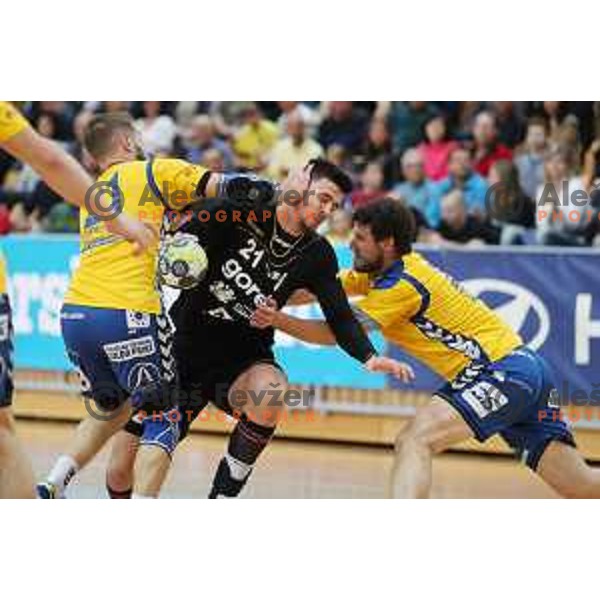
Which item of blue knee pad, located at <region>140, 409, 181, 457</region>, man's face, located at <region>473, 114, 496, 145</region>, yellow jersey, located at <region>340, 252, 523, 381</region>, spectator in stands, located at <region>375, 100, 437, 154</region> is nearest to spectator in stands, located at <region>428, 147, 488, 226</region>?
man's face, located at <region>473, 114, 496, 145</region>

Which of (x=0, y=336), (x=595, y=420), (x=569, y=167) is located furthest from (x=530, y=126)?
(x=0, y=336)

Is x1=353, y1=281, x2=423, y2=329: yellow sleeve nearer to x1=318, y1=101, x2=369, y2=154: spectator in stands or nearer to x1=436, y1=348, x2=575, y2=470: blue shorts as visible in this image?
x1=436, y1=348, x2=575, y2=470: blue shorts

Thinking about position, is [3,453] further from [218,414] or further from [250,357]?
[218,414]

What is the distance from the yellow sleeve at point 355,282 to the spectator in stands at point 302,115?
621 cm

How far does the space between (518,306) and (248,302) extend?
4.24 meters

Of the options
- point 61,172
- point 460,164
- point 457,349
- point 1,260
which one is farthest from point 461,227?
point 61,172

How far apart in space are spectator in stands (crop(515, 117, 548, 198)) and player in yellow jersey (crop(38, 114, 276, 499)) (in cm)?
573

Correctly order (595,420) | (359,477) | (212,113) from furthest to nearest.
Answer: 1. (212,113)
2. (595,420)
3. (359,477)

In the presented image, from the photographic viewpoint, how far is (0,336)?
5.84m

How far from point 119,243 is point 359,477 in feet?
11.3

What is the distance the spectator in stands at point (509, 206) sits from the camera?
39.6 ft

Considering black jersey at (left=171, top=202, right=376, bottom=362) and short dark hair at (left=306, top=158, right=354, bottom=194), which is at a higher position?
short dark hair at (left=306, top=158, right=354, bottom=194)

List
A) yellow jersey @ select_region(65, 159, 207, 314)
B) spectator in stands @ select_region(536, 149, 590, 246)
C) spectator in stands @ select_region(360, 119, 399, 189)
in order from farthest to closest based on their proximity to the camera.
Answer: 1. spectator in stands @ select_region(360, 119, 399, 189)
2. spectator in stands @ select_region(536, 149, 590, 246)
3. yellow jersey @ select_region(65, 159, 207, 314)

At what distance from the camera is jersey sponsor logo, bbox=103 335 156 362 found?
7.03m
